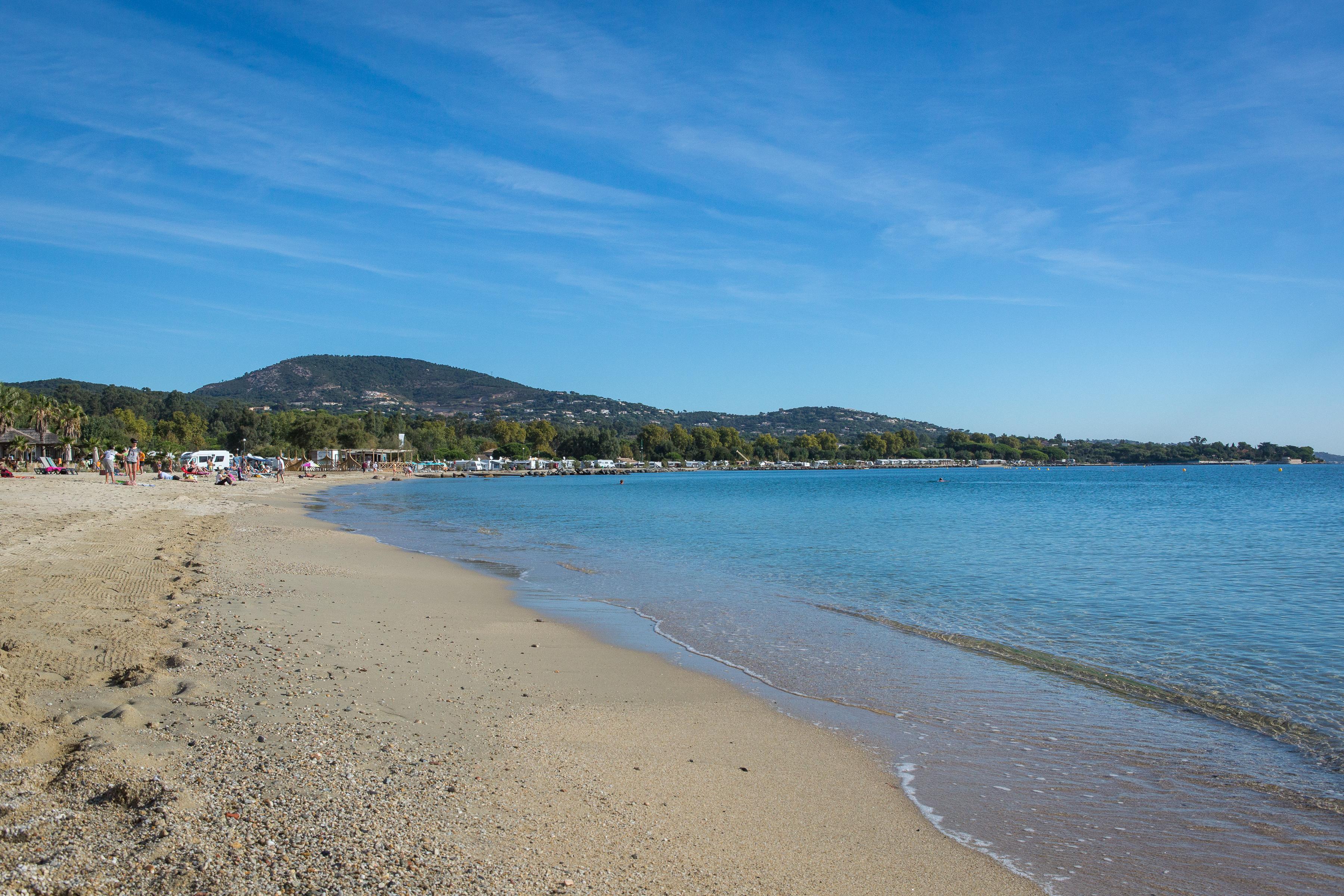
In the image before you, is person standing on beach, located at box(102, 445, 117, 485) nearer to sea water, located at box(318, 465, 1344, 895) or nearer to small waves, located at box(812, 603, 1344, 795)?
sea water, located at box(318, 465, 1344, 895)

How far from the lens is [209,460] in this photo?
63.0 meters

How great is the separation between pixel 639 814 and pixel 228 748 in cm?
247

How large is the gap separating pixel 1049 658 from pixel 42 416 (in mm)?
83417

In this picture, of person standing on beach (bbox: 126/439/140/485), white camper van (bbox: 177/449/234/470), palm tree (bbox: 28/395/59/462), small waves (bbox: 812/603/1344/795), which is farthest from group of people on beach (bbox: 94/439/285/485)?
small waves (bbox: 812/603/1344/795)

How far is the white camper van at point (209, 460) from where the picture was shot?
60188mm

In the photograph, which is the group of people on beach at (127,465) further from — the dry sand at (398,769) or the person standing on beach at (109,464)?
the dry sand at (398,769)

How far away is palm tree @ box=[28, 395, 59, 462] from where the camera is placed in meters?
68.6

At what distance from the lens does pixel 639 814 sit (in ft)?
15.2

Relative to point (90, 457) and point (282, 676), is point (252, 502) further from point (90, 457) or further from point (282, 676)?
point (90, 457)

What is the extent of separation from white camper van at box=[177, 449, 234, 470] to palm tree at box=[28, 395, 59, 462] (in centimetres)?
1417

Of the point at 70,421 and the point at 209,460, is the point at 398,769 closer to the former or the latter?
the point at 209,460

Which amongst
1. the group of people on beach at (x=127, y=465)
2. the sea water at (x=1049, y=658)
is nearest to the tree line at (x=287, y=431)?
the group of people on beach at (x=127, y=465)

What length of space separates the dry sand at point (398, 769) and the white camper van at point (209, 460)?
5728 cm

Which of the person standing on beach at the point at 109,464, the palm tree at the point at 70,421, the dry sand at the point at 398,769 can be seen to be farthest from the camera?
the palm tree at the point at 70,421
